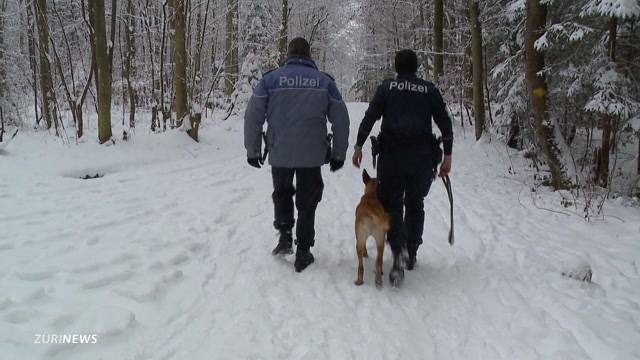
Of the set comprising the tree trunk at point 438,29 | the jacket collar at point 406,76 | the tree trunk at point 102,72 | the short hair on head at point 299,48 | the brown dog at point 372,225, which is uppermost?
the tree trunk at point 438,29

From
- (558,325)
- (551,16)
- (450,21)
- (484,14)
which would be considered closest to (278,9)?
(450,21)

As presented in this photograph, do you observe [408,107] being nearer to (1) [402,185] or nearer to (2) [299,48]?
(1) [402,185]

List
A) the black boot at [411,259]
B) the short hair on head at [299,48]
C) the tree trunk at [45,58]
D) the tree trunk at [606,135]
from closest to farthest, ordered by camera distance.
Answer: the short hair on head at [299,48]
the black boot at [411,259]
the tree trunk at [606,135]
the tree trunk at [45,58]

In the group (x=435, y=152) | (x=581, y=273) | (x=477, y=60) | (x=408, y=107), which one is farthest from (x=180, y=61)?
(x=581, y=273)

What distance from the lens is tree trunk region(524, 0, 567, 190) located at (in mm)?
7832

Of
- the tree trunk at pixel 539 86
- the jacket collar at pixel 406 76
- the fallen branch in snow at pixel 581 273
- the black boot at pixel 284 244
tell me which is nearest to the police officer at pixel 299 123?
the black boot at pixel 284 244

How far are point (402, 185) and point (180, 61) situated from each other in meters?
9.31

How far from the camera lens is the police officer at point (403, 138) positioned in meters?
3.94

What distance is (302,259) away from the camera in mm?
4336

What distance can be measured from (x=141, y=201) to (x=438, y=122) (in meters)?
4.45

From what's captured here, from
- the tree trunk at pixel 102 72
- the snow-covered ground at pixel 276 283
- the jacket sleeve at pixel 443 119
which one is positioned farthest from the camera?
the tree trunk at pixel 102 72

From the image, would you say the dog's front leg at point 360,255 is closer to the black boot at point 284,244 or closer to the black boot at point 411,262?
the black boot at point 411,262

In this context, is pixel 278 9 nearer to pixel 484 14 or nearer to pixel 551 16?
pixel 484 14

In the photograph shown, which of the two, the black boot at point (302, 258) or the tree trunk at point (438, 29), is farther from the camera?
the tree trunk at point (438, 29)
